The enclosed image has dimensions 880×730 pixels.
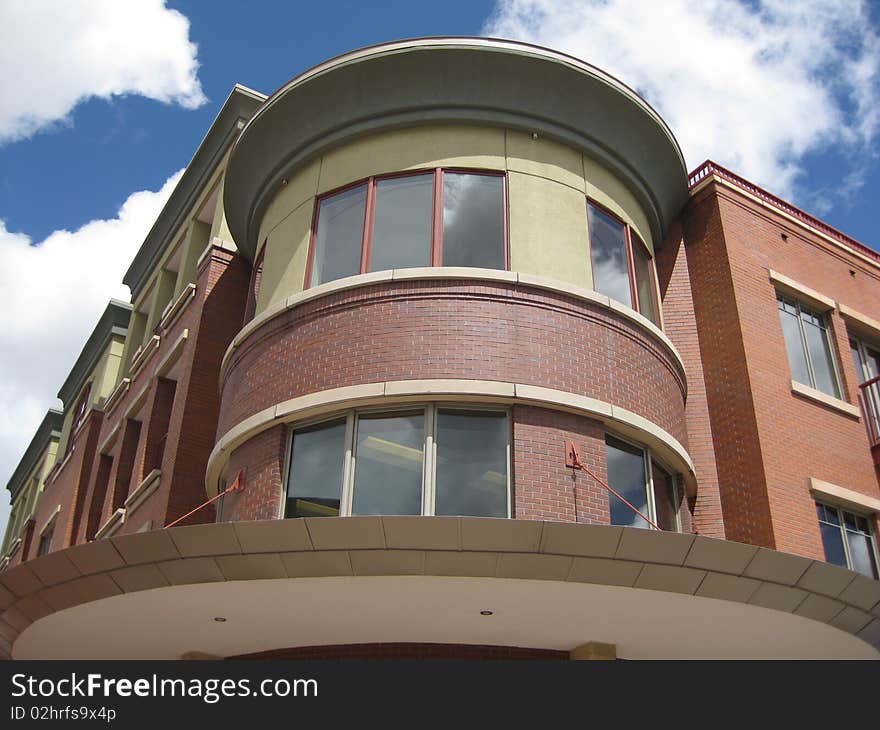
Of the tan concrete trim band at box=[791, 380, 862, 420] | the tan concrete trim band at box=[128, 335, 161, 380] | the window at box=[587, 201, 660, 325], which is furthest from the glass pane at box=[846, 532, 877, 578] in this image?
the tan concrete trim band at box=[128, 335, 161, 380]

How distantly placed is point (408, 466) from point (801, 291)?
8928 mm

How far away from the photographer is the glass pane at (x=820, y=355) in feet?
56.1

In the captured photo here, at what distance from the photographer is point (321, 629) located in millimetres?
11750

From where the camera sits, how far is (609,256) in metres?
15.0

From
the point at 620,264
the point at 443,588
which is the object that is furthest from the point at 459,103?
the point at 443,588

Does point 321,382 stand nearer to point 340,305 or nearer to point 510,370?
point 340,305

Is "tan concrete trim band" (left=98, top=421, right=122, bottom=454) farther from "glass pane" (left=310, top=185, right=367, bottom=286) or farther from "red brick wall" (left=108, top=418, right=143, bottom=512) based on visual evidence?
"glass pane" (left=310, top=185, right=367, bottom=286)

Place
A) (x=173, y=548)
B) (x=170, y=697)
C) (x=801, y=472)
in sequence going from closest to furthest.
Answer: (x=170, y=697) → (x=173, y=548) → (x=801, y=472)

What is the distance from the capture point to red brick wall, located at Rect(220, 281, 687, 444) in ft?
41.7

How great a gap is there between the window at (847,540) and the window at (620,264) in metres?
4.07

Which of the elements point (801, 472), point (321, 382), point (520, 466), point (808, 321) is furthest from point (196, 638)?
point (808, 321)

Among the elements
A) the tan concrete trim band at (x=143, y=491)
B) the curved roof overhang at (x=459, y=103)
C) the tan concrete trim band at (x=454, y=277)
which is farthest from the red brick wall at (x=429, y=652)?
the curved roof overhang at (x=459, y=103)

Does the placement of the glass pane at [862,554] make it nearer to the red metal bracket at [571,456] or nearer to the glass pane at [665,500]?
the glass pane at [665,500]

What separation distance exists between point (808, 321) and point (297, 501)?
402 inches
